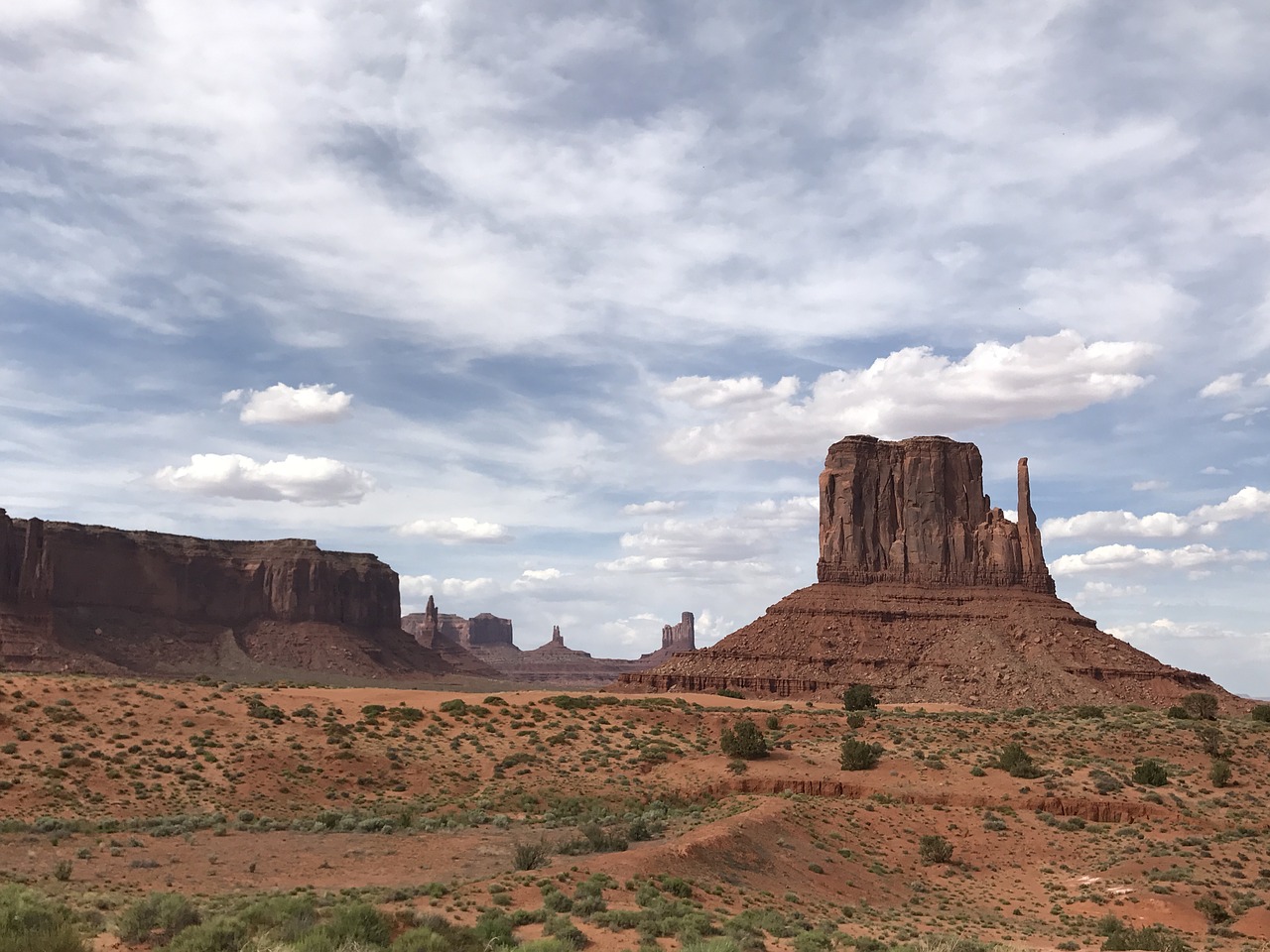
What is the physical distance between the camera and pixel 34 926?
46.9 feet

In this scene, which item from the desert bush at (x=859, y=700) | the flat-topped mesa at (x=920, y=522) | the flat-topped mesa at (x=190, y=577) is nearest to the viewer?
the desert bush at (x=859, y=700)

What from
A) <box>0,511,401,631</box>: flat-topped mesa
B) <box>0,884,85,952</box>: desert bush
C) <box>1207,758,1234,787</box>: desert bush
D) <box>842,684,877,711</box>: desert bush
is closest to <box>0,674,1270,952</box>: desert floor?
<box>1207,758,1234,787</box>: desert bush

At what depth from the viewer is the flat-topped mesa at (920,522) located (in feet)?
372

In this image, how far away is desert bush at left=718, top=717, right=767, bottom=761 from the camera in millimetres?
43938

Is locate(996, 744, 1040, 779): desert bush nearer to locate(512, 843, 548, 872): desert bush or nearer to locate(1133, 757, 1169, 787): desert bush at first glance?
locate(1133, 757, 1169, 787): desert bush

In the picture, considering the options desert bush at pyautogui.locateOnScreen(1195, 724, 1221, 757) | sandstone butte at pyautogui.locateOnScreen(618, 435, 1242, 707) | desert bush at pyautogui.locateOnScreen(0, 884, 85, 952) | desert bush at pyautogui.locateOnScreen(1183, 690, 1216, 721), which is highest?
sandstone butte at pyautogui.locateOnScreen(618, 435, 1242, 707)

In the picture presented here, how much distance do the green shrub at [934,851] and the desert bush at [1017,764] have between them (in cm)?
923

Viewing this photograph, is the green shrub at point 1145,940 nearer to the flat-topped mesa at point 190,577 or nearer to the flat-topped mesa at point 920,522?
the flat-topped mesa at point 920,522

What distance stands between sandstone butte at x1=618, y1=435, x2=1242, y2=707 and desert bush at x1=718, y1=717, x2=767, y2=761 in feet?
142

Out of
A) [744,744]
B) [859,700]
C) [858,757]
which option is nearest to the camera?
[858,757]

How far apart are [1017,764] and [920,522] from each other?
78.1 metres

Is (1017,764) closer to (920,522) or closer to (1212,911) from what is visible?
(1212,911)

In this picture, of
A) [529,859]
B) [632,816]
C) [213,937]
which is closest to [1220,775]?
[632,816]

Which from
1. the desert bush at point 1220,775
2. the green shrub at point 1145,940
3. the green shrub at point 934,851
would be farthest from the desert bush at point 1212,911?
the desert bush at point 1220,775
